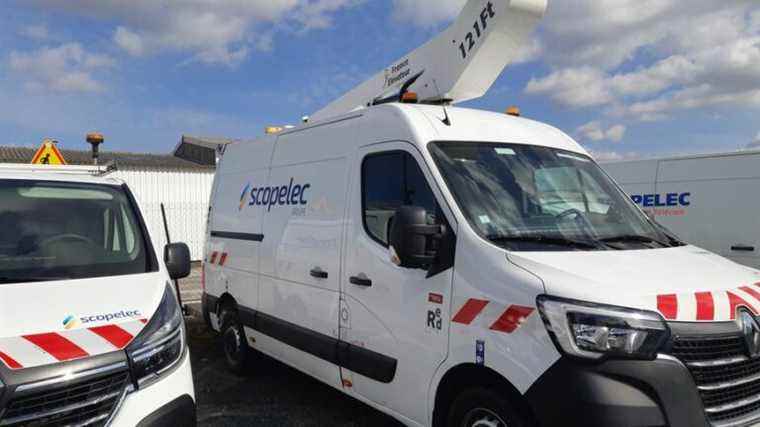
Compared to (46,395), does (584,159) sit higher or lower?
higher

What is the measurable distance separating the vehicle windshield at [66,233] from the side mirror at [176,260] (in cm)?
29

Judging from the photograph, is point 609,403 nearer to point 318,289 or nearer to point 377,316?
point 377,316

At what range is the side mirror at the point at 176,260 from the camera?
4129 mm

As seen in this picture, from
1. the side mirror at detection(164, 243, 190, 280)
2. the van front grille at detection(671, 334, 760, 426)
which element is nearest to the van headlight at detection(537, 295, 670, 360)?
the van front grille at detection(671, 334, 760, 426)

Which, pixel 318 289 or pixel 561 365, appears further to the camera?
pixel 318 289

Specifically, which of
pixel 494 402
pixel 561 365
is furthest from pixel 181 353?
pixel 561 365

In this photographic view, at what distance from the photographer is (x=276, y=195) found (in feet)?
17.6

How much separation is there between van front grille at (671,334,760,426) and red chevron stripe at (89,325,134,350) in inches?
105

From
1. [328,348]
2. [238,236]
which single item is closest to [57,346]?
[328,348]

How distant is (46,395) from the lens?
2639 millimetres

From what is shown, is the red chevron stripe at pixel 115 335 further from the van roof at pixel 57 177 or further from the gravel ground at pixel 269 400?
the gravel ground at pixel 269 400

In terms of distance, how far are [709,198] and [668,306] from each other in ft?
16.5

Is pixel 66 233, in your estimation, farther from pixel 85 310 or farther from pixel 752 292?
pixel 752 292

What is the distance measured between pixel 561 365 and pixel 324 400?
311 cm
